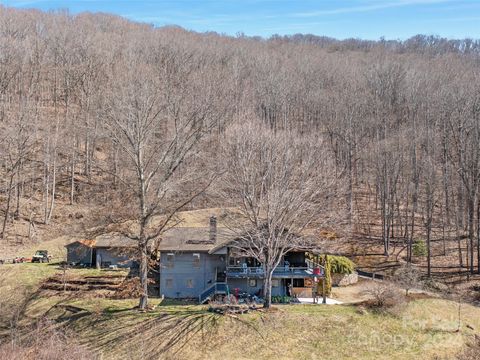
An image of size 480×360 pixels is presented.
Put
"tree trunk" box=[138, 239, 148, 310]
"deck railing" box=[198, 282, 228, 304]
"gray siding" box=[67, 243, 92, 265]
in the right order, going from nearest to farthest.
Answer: "tree trunk" box=[138, 239, 148, 310]
"deck railing" box=[198, 282, 228, 304]
"gray siding" box=[67, 243, 92, 265]

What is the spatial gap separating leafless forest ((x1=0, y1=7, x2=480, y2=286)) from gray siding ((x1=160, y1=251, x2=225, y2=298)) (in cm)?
300

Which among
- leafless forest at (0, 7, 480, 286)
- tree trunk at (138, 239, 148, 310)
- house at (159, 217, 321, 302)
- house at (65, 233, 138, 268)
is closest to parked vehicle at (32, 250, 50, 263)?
house at (65, 233, 138, 268)

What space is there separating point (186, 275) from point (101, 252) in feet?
27.8

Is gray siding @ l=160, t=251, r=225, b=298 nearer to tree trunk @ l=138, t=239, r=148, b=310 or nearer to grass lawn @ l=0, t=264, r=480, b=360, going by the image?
grass lawn @ l=0, t=264, r=480, b=360

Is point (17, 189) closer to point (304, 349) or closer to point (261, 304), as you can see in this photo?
point (261, 304)

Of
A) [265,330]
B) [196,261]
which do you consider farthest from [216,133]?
[265,330]

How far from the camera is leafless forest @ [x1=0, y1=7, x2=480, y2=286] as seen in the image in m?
49.0

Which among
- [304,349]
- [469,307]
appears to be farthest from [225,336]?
[469,307]

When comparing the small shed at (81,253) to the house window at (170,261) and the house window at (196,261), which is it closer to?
the house window at (170,261)

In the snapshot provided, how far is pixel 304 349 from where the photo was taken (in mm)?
27953

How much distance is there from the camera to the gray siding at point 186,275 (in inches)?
1484

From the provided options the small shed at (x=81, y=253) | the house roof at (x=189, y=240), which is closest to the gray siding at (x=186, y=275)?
the house roof at (x=189, y=240)

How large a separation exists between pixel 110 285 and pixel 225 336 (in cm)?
1171

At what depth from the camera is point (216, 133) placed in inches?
2798
